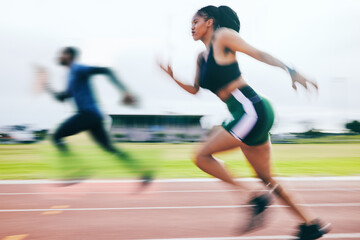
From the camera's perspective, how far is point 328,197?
6.05m

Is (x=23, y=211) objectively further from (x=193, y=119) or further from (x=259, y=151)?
(x=193, y=119)

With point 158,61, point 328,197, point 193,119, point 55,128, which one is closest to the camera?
point 158,61

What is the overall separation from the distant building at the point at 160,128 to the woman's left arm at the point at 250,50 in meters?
34.5

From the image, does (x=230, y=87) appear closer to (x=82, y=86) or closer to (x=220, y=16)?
(x=220, y=16)

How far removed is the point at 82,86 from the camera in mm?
4008

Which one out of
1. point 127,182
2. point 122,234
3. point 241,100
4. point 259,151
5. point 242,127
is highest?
point 241,100

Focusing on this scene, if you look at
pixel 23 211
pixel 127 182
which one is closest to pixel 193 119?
pixel 127 182

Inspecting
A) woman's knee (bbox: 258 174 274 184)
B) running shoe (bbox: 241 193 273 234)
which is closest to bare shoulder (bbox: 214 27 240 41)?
woman's knee (bbox: 258 174 274 184)

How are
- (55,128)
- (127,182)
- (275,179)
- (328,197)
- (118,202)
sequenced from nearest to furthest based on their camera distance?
(275,179) < (55,128) < (118,202) < (328,197) < (127,182)

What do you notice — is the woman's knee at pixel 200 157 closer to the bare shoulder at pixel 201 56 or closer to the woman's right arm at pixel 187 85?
the woman's right arm at pixel 187 85

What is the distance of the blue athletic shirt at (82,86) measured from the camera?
3.96 metres

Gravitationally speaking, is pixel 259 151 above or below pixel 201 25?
below

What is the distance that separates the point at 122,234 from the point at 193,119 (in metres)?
36.5

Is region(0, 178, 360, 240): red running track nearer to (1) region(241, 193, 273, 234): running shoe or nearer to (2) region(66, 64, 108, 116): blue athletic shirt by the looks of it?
(1) region(241, 193, 273, 234): running shoe
